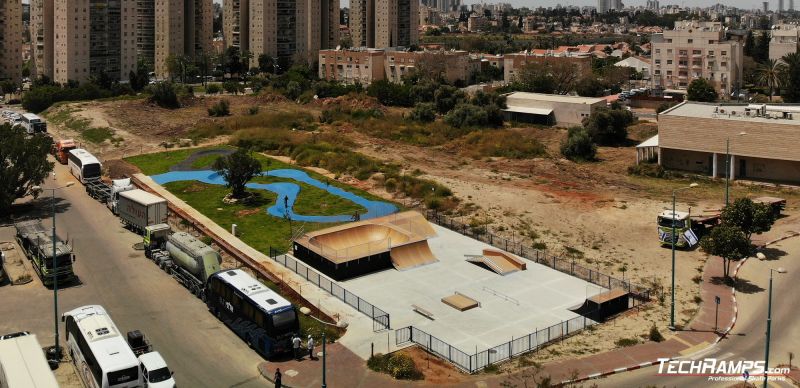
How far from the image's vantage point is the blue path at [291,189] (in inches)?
1844

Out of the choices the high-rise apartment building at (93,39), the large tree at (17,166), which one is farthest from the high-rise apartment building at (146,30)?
the large tree at (17,166)

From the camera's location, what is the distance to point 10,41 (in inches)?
4845

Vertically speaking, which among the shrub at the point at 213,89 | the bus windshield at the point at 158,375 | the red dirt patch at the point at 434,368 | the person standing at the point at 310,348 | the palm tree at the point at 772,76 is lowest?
the red dirt patch at the point at 434,368

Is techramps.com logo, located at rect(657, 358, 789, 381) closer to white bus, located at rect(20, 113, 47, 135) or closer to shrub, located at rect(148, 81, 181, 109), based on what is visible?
white bus, located at rect(20, 113, 47, 135)

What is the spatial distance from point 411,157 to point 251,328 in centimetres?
3794

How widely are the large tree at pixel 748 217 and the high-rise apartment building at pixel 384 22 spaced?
428ft

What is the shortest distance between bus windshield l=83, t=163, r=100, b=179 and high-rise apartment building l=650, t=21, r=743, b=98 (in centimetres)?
8215

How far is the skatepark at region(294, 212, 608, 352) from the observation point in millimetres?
30891

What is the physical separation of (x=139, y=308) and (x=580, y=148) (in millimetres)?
43848

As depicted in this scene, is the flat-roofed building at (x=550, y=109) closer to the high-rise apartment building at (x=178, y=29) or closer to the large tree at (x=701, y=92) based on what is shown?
the large tree at (x=701, y=92)

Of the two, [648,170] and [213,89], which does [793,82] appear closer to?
[648,170]

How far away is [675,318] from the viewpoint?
31203mm

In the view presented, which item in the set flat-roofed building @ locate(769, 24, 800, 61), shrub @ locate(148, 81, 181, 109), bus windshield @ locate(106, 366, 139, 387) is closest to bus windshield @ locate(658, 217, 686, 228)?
bus windshield @ locate(106, 366, 139, 387)

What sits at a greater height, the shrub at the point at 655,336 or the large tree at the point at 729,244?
the large tree at the point at 729,244
